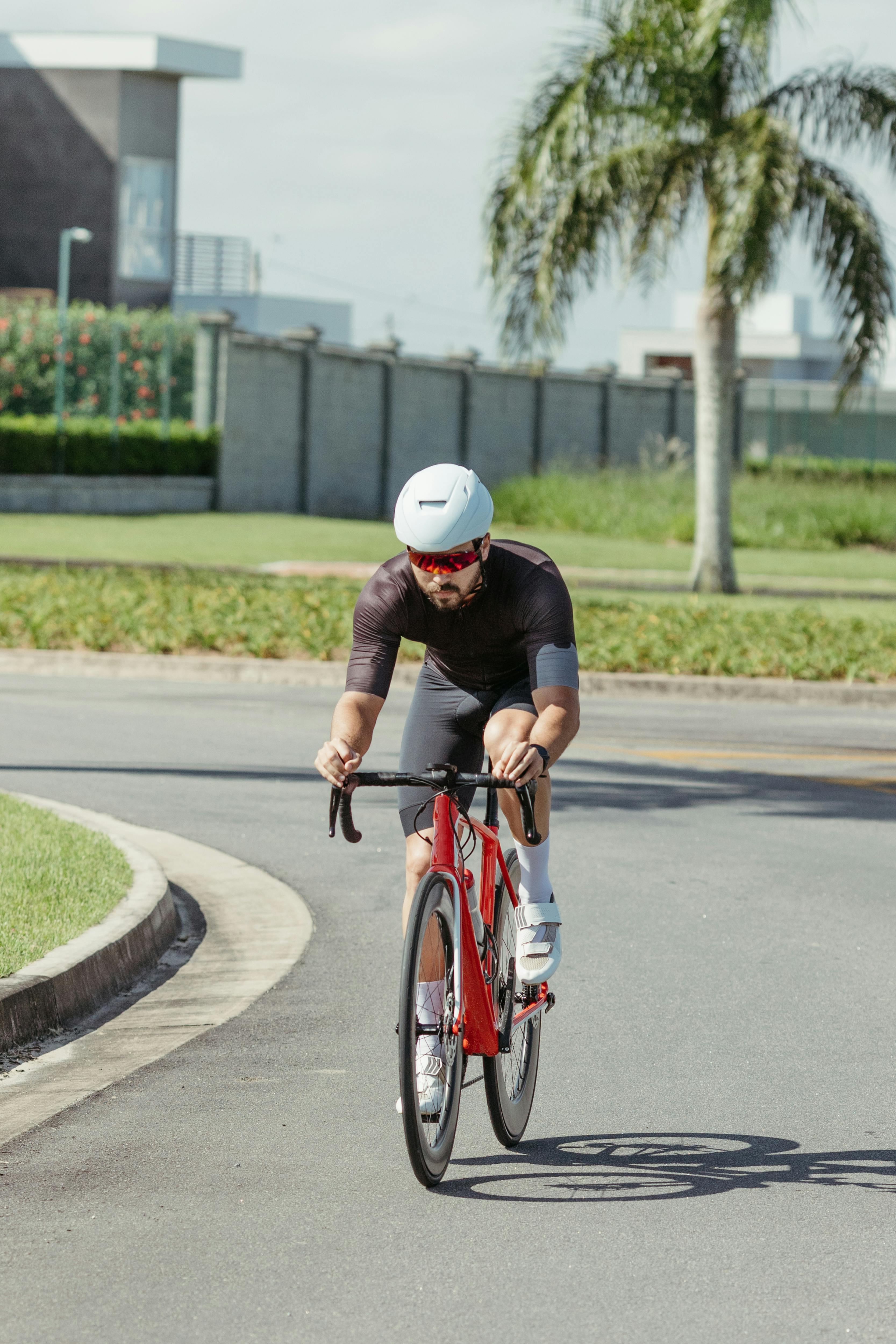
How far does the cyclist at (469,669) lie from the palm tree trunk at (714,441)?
19401 mm

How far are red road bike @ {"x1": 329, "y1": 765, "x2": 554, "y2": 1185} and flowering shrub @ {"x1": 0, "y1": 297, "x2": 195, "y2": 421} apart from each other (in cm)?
3319

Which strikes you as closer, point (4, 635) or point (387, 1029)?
point (387, 1029)

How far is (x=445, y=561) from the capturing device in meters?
4.69

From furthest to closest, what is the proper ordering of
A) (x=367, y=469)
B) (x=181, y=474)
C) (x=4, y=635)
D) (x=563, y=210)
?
(x=367, y=469) < (x=181, y=474) < (x=563, y=210) < (x=4, y=635)

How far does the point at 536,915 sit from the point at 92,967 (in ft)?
6.49

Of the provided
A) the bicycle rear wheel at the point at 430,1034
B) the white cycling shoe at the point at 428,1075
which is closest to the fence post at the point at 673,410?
the bicycle rear wheel at the point at 430,1034

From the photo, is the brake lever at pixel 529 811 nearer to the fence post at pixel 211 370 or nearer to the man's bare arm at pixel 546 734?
the man's bare arm at pixel 546 734

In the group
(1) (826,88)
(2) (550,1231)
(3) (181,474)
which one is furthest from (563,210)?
(2) (550,1231)

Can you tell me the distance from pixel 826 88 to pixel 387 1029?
20.1 m

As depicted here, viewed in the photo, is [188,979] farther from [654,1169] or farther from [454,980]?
[654,1169]

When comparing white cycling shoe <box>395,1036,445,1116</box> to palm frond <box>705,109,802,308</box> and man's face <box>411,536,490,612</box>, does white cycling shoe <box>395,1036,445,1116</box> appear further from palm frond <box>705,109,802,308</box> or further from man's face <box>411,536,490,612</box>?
palm frond <box>705,109,802,308</box>

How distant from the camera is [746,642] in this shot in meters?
17.7

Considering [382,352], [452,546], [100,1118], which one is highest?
[382,352]

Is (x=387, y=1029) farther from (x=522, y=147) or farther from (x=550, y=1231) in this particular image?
(x=522, y=147)
